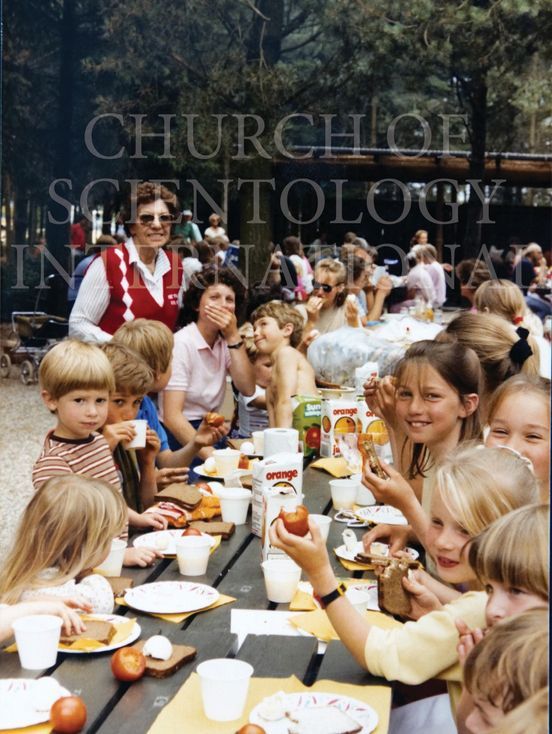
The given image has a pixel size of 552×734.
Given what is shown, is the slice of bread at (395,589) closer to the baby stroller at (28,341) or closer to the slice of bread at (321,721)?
the slice of bread at (321,721)

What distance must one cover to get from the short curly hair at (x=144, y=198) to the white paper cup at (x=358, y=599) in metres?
2.27

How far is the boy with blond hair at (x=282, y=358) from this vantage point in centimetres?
372

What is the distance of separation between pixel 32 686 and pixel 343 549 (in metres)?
1.03

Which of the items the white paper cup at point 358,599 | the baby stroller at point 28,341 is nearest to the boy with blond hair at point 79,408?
the white paper cup at point 358,599

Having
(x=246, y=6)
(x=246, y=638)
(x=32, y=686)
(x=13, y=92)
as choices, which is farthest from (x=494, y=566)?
(x=246, y=6)

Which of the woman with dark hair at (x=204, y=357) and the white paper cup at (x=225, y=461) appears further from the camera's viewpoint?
the woman with dark hair at (x=204, y=357)

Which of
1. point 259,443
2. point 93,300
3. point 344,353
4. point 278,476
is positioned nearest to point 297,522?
point 278,476

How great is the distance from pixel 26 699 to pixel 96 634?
10.0 inches

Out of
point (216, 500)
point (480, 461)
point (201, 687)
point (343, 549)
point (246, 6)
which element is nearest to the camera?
point (201, 687)

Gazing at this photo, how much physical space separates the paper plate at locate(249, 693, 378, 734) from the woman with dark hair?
2.34 metres

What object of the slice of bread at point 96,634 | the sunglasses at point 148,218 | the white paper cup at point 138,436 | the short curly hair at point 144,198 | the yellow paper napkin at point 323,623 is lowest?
the yellow paper napkin at point 323,623

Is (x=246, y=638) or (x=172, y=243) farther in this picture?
(x=172, y=243)

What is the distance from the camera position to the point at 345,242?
687 cm

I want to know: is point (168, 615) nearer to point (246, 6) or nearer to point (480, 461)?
point (480, 461)
